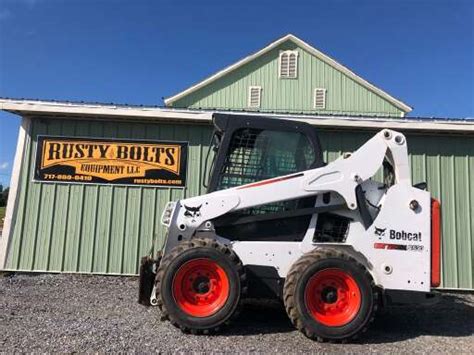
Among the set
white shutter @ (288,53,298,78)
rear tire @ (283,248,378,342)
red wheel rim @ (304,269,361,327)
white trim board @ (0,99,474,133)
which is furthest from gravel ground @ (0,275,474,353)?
white shutter @ (288,53,298,78)

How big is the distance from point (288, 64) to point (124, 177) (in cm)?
1264

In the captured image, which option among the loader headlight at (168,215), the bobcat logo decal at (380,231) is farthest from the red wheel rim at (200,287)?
the bobcat logo decal at (380,231)

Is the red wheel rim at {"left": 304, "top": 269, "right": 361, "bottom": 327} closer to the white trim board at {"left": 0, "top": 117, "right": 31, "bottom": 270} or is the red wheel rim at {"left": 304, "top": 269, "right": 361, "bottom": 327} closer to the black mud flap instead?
the black mud flap

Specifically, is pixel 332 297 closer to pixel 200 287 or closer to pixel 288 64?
pixel 200 287

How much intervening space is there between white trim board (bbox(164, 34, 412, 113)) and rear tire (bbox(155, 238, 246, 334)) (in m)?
14.5

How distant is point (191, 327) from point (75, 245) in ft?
13.8

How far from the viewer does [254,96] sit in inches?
756

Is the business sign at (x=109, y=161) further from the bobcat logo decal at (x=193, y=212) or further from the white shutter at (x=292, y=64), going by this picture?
the white shutter at (x=292, y=64)

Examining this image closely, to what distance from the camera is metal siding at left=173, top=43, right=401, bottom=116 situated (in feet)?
62.4

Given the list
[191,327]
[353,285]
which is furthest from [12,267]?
[353,285]

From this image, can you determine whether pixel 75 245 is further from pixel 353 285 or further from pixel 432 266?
pixel 432 266

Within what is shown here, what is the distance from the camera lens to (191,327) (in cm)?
499

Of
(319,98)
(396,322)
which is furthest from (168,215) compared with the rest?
(319,98)

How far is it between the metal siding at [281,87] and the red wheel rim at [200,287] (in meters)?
14.3
